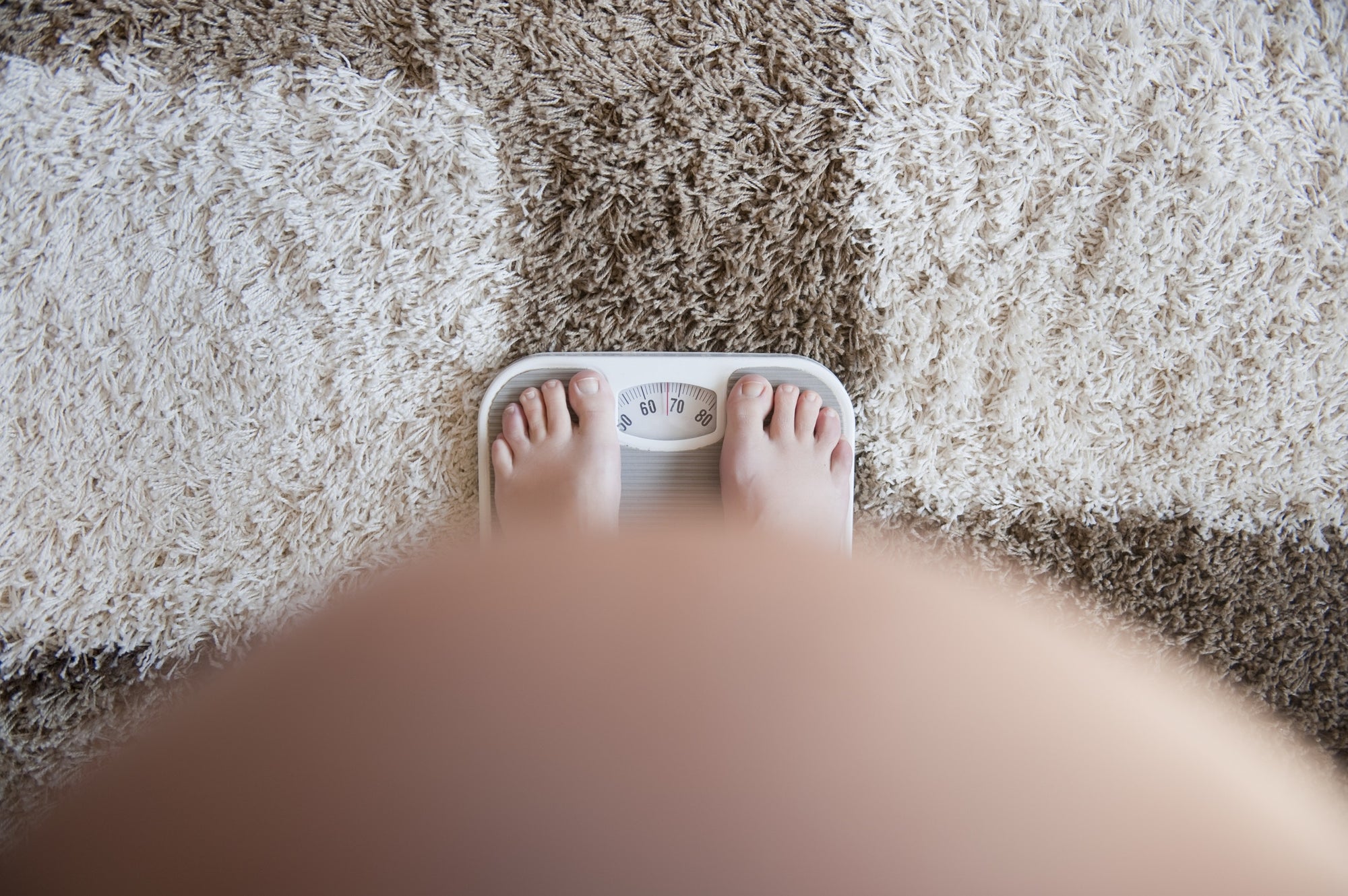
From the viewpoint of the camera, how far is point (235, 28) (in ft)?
2.29

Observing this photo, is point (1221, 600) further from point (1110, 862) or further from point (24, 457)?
point (24, 457)

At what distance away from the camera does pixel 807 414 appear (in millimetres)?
708

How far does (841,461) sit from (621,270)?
25 cm

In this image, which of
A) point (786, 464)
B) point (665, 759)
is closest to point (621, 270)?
point (786, 464)

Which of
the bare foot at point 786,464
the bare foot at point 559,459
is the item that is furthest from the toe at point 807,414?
the bare foot at point 559,459

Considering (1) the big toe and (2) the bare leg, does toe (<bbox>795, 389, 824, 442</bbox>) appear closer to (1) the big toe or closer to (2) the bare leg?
(1) the big toe

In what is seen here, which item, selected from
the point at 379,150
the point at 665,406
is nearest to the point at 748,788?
the point at 665,406

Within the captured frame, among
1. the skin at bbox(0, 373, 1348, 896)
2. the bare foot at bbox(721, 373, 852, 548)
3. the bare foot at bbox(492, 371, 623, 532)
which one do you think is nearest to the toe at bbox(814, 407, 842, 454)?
the bare foot at bbox(721, 373, 852, 548)

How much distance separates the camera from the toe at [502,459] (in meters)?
0.70

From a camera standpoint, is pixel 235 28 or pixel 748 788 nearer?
pixel 748 788

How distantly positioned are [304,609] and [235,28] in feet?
1.66

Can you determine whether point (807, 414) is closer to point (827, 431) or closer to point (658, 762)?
point (827, 431)

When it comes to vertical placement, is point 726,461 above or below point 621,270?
below

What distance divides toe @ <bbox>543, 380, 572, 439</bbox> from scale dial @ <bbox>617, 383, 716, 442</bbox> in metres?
0.05
